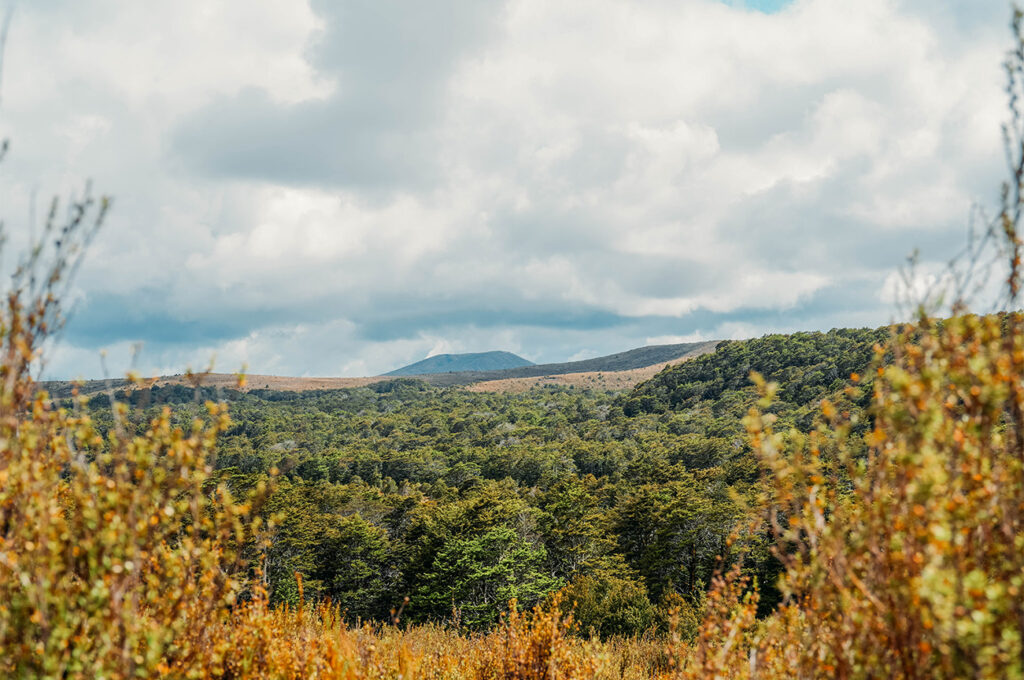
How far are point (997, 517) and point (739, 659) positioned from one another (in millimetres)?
3780

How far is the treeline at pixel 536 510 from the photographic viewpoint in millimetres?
35062

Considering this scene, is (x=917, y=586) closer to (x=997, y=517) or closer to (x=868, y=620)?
→ (x=868, y=620)

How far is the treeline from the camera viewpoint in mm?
35062

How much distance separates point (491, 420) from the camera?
120688 millimetres

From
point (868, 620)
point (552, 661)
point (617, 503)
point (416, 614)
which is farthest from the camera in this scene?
point (617, 503)

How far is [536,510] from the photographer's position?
4669 cm

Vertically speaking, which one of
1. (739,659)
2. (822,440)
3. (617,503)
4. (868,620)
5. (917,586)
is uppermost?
(822,440)

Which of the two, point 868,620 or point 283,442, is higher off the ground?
point 868,620

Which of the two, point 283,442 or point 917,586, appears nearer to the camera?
point 917,586

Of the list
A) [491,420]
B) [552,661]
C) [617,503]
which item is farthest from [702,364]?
[552,661]

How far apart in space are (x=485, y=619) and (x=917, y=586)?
37.3 meters

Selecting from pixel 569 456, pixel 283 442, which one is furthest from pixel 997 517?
pixel 283 442

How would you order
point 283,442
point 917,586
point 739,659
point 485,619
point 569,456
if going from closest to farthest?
point 917,586 < point 739,659 < point 485,619 < point 569,456 < point 283,442

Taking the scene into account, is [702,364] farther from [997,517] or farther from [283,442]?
[997,517]
